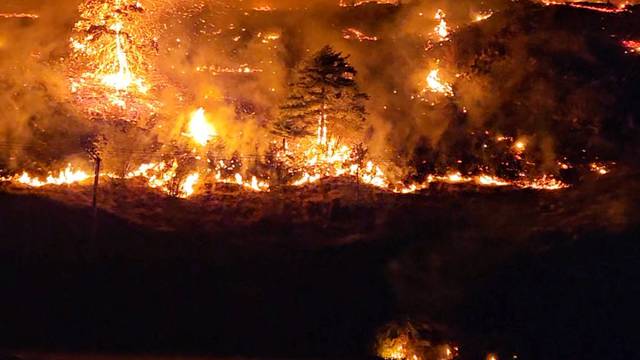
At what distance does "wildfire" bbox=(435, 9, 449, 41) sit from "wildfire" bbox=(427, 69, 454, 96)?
231cm

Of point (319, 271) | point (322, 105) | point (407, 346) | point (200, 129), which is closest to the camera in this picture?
point (407, 346)

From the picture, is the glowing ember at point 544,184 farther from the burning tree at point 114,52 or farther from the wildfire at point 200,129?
the burning tree at point 114,52

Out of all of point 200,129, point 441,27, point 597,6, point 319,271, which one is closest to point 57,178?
point 200,129

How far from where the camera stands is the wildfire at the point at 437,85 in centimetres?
3294

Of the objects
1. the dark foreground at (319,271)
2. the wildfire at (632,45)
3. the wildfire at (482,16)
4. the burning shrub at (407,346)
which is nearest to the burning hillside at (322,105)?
the wildfire at (482,16)

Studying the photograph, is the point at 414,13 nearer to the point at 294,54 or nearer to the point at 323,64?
the point at 294,54

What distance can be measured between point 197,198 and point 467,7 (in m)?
17.6

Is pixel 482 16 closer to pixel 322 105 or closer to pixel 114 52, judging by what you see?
pixel 322 105

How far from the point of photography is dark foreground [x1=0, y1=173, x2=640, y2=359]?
18984mm

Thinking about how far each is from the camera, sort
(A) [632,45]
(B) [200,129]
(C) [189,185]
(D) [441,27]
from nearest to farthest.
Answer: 1. (C) [189,185]
2. (B) [200,129]
3. (A) [632,45]
4. (D) [441,27]

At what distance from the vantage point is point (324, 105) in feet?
96.3

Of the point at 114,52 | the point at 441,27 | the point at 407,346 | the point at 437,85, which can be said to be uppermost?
the point at 441,27

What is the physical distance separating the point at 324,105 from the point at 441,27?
9659mm

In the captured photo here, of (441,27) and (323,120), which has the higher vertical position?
(441,27)
